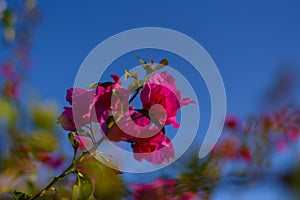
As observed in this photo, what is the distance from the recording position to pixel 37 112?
52.9 inches

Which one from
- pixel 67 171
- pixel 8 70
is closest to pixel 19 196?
pixel 67 171

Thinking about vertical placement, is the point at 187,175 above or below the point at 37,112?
below

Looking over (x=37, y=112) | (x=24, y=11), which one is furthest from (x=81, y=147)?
(x=24, y=11)

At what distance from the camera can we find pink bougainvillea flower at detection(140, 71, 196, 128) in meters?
0.45

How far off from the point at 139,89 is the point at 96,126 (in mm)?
67

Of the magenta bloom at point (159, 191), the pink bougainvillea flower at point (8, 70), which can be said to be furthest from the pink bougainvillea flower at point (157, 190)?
the pink bougainvillea flower at point (8, 70)

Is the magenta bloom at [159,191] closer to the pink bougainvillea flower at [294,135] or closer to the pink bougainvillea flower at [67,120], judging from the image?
the pink bougainvillea flower at [294,135]

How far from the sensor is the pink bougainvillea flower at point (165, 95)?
448 millimetres

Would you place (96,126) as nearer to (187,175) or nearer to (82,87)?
(82,87)

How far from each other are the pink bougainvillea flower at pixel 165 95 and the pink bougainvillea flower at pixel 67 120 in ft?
0.30

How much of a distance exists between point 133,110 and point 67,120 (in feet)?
0.28

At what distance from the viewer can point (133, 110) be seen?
45 cm

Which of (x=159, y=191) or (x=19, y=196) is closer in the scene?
(x=159, y=191)

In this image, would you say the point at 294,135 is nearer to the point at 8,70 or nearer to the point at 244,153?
the point at 244,153
